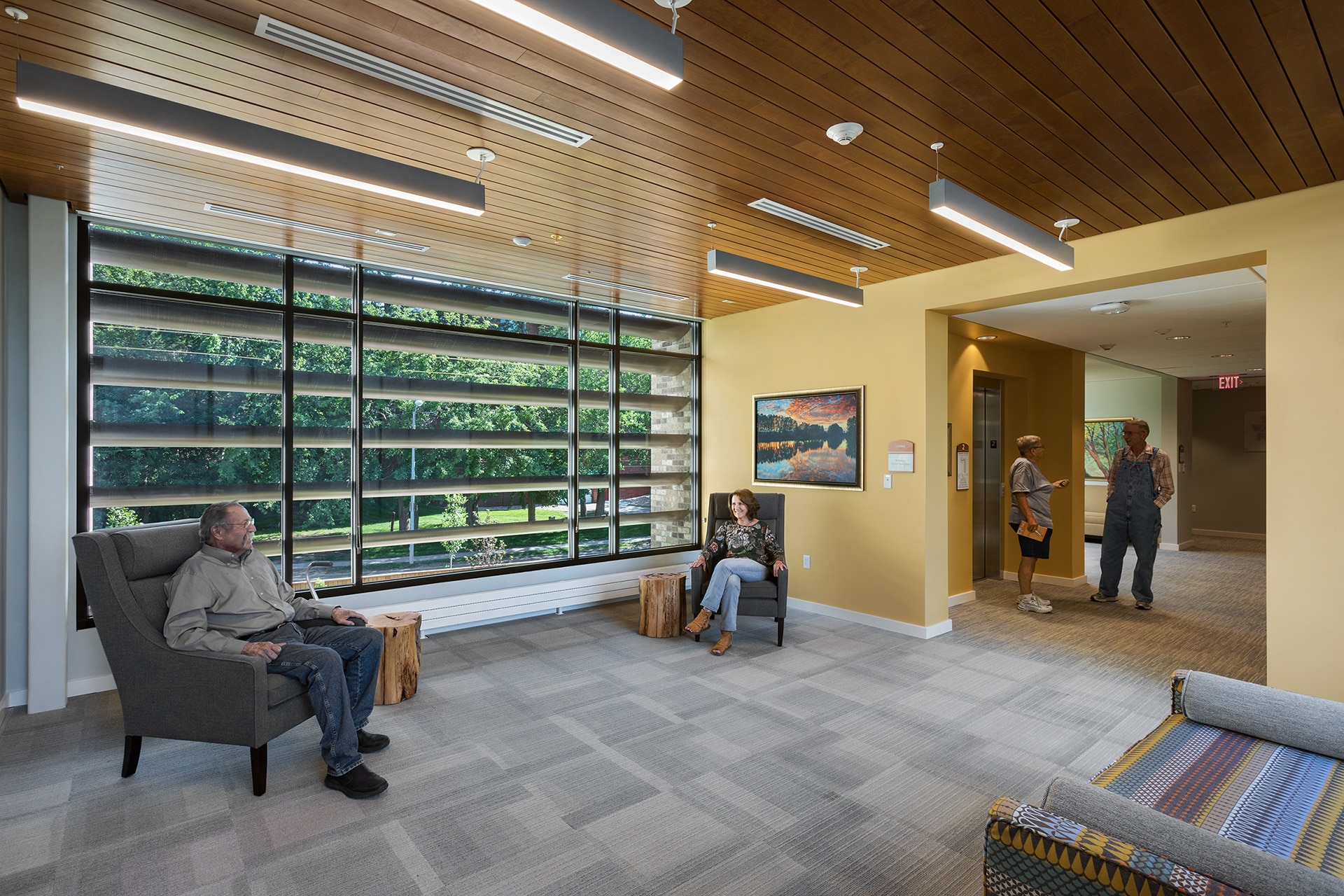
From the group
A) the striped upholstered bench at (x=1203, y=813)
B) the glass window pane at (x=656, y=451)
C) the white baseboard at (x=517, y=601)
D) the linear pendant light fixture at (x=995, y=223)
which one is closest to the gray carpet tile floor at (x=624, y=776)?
the white baseboard at (x=517, y=601)

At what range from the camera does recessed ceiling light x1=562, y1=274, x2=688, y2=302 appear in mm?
5609

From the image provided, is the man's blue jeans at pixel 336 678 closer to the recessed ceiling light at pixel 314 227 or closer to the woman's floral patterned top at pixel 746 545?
the recessed ceiling light at pixel 314 227

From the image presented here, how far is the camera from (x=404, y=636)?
3.93 metres

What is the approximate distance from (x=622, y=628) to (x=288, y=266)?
3757mm

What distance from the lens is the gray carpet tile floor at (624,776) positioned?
2.35 metres

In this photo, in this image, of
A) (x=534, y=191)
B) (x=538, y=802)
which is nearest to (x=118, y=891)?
(x=538, y=802)

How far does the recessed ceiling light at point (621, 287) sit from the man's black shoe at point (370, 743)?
11.9 ft

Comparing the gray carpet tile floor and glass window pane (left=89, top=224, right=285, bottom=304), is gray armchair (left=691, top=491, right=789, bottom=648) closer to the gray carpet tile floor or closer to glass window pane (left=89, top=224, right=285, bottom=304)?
the gray carpet tile floor

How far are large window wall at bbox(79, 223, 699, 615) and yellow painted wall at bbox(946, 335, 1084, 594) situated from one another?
3378mm

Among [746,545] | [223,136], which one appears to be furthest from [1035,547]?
[223,136]

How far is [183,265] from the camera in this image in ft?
14.7

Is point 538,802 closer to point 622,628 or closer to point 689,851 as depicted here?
point 689,851

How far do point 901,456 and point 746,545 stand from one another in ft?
4.78

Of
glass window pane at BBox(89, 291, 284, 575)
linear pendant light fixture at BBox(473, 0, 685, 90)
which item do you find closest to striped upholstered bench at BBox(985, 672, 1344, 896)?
linear pendant light fixture at BBox(473, 0, 685, 90)
